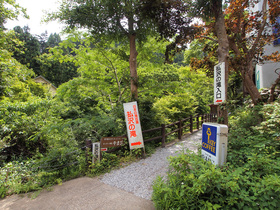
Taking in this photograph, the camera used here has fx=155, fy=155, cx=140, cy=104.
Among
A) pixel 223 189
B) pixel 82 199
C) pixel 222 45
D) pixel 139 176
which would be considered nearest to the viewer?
pixel 223 189

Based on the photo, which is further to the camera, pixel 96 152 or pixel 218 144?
pixel 96 152

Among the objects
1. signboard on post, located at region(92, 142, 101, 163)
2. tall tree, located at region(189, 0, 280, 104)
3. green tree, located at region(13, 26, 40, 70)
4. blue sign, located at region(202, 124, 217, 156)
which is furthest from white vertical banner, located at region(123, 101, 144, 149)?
green tree, located at region(13, 26, 40, 70)

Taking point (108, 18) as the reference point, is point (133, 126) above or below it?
below

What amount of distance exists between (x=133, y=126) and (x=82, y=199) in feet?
8.52

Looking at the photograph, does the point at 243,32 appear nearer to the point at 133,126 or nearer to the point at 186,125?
the point at 186,125

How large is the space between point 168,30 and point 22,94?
30.9 feet

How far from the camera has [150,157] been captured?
18.4ft

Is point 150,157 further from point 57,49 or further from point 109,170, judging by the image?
point 57,49

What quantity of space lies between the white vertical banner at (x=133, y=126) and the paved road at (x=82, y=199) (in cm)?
172

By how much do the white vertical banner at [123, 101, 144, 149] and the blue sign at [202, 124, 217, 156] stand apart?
7.99ft

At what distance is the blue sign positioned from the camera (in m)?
3.03

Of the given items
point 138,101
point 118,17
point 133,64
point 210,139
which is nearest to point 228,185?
point 210,139

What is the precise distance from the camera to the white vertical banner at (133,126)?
5.29 metres

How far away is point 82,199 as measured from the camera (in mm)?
3285
